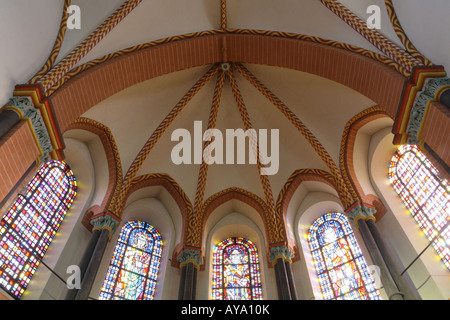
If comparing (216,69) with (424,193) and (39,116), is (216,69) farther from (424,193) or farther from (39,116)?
(424,193)

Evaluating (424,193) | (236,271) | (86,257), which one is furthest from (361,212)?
(86,257)

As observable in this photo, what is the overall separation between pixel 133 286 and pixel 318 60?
7.47 m

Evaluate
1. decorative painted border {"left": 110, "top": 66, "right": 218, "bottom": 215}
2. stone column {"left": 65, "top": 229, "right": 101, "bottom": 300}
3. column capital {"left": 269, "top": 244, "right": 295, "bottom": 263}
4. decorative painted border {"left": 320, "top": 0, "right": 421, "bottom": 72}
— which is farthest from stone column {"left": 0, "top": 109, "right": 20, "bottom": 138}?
decorative painted border {"left": 320, "top": 0, "right": 421, "bottom": 72}

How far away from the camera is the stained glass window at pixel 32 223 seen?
802 cm

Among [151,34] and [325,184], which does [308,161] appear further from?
[151,34]

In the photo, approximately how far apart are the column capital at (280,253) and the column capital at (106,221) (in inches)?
164

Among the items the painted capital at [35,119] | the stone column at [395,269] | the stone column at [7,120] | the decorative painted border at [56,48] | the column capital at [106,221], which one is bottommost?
the stone column at [395,269]

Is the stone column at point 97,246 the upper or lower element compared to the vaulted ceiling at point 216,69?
lower

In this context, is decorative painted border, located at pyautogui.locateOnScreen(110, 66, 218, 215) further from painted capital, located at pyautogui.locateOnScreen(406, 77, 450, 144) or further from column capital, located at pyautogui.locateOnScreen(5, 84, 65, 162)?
painted capital, located at pyautogui.locateOnScreen(406, 77, 450, 144)

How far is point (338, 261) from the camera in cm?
1033

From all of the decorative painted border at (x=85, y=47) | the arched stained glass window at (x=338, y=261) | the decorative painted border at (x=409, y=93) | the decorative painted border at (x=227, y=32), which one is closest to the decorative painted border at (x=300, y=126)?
the arched stained glass window at (x=338, y=261)

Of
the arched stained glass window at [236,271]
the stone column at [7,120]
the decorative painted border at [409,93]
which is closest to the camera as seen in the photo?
the stone column at [7,120]

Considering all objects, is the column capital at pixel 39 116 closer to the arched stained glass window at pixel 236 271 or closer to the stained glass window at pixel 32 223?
the stained glass window at pixel 32 223

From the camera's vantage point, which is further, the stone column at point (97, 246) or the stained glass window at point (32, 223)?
the stone column at point (97, 246)
